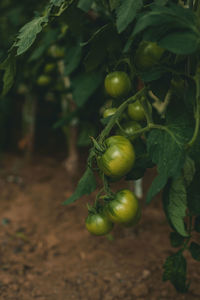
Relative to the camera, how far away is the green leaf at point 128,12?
79cm

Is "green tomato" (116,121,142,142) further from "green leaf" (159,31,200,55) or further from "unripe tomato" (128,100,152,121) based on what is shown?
"green leaf" (159,31,200,55)

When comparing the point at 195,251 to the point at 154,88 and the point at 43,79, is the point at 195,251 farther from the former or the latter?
the point at 43,79

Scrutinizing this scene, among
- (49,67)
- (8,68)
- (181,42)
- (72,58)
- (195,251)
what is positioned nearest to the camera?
(181,42)

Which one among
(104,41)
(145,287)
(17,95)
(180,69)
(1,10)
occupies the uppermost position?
(1,10)

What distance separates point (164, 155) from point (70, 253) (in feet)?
3.44

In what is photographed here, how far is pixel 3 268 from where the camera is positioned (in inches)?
60.0

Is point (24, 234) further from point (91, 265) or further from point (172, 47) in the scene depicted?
point (172, 47)

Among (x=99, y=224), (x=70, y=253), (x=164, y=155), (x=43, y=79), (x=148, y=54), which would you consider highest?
(x=43, y=79)

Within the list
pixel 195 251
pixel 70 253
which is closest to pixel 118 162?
pixel 195 251

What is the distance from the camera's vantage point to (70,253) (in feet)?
5.56

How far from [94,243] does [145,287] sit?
431 millimetres

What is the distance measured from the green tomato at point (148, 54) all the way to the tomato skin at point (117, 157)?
223mm

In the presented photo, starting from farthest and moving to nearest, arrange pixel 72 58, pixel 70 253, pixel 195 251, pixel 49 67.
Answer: pixel 49 67
pixel 70 253
pixel 72 58
pixel 195 251

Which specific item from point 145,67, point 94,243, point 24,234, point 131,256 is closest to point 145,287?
point 131,256
